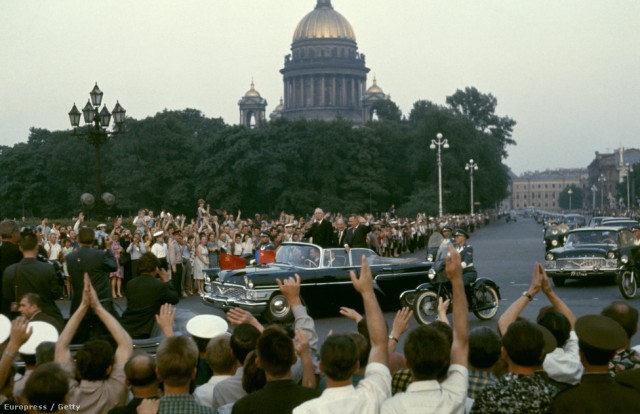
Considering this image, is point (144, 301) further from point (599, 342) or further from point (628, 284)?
point (628, 284)

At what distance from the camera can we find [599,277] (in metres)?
25.5

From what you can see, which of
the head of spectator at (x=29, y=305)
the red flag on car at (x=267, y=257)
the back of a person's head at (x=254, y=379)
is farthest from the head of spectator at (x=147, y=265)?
the red flag on car at (x=267, y=257)

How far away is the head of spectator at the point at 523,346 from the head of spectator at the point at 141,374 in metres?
1.96

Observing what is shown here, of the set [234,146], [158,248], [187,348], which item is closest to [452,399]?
[187,348]

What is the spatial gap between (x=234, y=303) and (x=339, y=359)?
12.4 metres

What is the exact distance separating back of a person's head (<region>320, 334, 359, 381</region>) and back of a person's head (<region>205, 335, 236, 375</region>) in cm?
129

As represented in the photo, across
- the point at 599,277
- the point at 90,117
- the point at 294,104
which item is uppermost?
the point at 294,104

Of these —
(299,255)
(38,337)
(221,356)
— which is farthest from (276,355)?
(299,255)

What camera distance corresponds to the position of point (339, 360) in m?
4.62

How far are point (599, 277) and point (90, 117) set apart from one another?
48.1 ft

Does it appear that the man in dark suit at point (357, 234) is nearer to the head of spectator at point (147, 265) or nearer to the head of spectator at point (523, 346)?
the head of spectator at point (147, 265)

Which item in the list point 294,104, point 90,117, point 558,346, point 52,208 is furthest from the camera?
point 294,104

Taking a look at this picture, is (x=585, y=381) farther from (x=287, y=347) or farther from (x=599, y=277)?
(x=599, y=277)

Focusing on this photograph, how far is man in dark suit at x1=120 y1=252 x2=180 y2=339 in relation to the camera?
8.84 m
